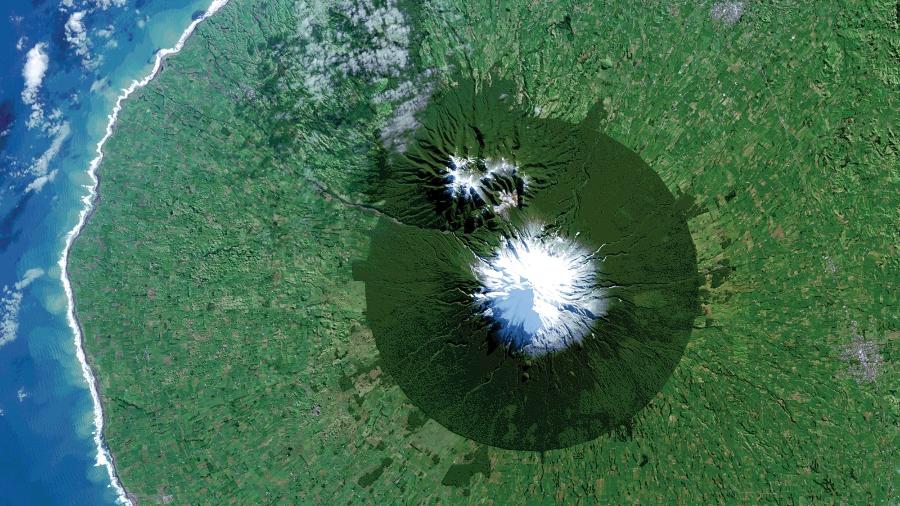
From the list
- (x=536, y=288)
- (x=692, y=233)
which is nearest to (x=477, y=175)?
(x=536, y=288)

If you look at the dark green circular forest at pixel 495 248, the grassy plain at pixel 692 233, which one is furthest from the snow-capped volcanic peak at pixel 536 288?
the grassy plain at pixel 692 233

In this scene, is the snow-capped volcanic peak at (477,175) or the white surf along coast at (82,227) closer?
the snow-capped volcanic peak at (477,175)

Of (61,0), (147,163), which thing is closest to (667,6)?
(147,163)

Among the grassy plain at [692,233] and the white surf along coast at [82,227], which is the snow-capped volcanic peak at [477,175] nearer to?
the grassy plain at [692,233]

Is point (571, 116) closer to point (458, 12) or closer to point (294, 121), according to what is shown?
point (458, 12)

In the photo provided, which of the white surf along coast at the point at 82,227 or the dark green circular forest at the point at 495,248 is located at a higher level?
the white surf along coast at the point at 82,227

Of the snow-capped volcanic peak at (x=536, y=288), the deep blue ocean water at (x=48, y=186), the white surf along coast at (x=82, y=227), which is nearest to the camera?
the snow-capped volcanic peak at (x=536, y=288)

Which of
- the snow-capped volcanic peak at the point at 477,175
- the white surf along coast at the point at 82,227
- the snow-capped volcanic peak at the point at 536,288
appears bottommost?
the snow-capped volcanic peak at the point at 536,288

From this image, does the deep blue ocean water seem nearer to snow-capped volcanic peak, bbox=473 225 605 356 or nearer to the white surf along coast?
the white surf along coast

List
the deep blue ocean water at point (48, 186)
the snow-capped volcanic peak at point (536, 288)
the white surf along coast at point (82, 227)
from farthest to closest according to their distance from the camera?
the deep blue ocean water at point (48, 186) < the white surf along coast at point (82, 227) < the snow-capped volcanic peak at point (536, 288)
